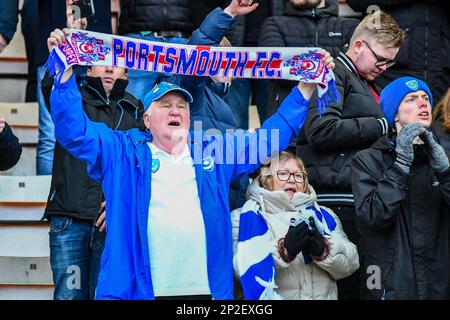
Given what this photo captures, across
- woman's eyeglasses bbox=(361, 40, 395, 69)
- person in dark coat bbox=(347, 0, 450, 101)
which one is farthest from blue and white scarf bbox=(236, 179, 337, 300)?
person in dark coat bbox=(347, 0, 450, 101)

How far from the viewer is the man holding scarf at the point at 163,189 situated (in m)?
6.42

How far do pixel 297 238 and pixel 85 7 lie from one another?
7.85 feet

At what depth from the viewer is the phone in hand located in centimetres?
811

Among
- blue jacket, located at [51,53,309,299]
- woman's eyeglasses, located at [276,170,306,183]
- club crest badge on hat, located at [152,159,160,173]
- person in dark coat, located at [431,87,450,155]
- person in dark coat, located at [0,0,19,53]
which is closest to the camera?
blue jacket, located at [51,53,309,299]

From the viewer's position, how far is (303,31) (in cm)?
874

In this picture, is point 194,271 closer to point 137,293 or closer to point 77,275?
point 137,293

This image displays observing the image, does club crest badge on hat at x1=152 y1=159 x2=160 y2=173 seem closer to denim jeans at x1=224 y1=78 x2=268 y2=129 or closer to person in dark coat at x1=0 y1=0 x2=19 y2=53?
person in dark coat at x1=0 y1=0 x2=19 y2=53

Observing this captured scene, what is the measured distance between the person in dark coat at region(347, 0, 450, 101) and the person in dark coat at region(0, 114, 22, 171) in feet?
10.8

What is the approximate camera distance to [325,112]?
7.76 m

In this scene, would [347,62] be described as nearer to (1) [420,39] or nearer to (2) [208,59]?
(2) [208,59]

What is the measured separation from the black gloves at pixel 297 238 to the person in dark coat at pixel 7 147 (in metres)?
1.70

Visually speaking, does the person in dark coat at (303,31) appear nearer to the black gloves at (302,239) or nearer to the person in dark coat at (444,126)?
the person in dark coat at (444,126)

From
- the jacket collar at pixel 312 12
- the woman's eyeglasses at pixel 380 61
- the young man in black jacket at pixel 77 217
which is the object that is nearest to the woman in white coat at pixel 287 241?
the young man in black jacket at pixel 77 217

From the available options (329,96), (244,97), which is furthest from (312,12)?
(329,96)
